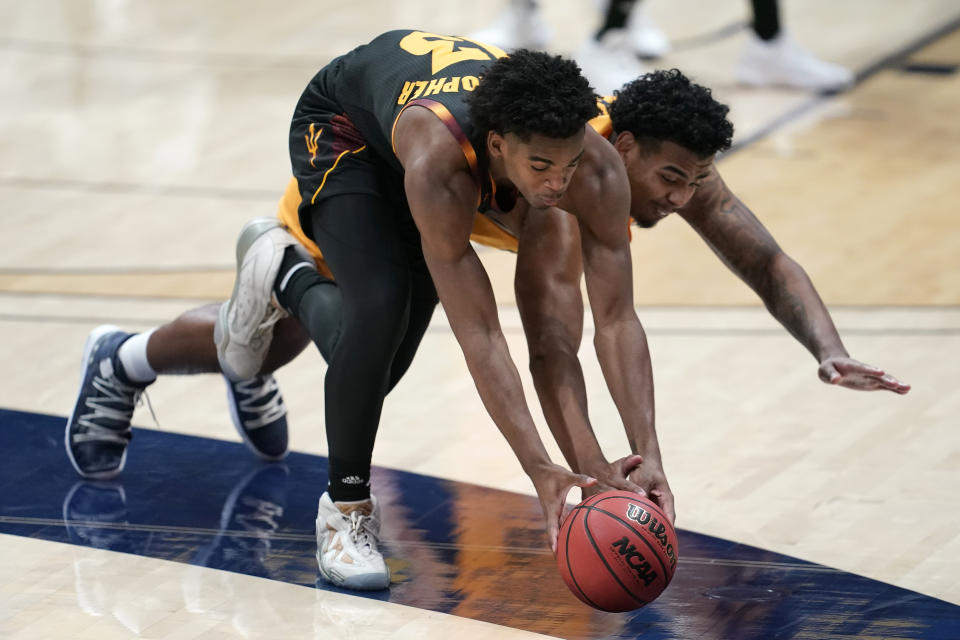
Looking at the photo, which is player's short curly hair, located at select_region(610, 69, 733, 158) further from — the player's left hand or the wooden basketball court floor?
the wooden basketball court floor

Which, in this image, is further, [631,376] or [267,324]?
[267,324]

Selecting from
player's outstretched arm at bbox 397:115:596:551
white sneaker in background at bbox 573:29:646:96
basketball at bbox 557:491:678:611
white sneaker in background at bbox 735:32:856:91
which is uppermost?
player's outstretched arm at bbox 397:115:596:551

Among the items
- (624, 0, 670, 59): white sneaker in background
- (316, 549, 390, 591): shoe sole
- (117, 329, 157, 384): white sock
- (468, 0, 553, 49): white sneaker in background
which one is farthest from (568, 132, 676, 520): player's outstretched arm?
(468, 0, 553, 49): white sneaker in background

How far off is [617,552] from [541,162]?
0.82m

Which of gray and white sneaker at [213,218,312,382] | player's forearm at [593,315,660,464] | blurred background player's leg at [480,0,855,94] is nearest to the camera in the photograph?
player's forearm at [593,315,660,464]

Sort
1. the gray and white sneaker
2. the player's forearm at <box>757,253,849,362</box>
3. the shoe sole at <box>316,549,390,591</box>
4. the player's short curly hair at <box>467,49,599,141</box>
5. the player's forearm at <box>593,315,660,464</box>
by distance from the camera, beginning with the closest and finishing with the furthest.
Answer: the player's short curly hair at <box>467,49,599,141</box> → the player's forearm at <box>593,315,660,464</box> → the shoe sole at <box>316,549,390,591</box> → the player's forearm at <box>757,253,849,362</box> → the gray and white sneaker

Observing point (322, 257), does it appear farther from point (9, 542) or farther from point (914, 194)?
point (914, 194)

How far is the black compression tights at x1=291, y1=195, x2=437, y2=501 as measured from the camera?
348 cm

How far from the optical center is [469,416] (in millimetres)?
4758

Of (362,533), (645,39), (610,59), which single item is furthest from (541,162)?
(645,39)

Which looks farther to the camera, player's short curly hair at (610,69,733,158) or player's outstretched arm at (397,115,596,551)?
player's short curly hair at (610,69,733,158)

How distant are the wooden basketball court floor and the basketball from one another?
0.16 meters

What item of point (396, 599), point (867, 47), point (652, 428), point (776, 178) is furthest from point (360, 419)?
point (867, 47)

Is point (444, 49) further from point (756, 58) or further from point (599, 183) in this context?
point (756, 58)
